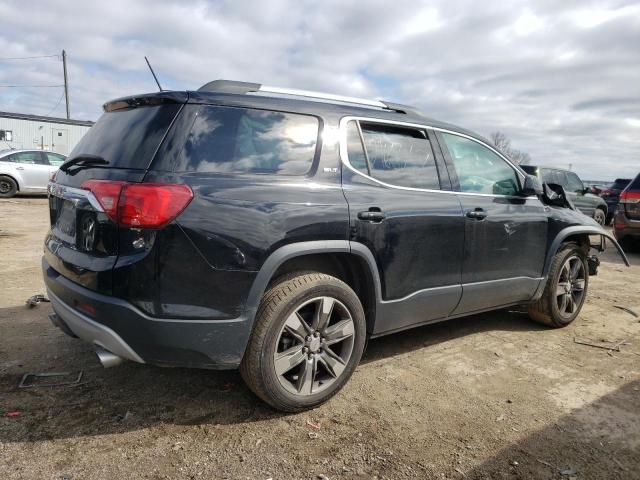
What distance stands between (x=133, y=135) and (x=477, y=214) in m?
2.46

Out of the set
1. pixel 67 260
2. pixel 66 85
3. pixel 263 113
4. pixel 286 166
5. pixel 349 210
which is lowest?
pixel 67 260

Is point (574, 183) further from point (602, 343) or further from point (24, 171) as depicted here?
point (24, 171)

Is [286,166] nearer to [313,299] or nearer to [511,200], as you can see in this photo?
[313,299]

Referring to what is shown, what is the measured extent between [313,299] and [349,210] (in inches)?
22.5

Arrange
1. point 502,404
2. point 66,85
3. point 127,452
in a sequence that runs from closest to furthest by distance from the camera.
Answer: point 127,452 → point 502,404 → point 66,85

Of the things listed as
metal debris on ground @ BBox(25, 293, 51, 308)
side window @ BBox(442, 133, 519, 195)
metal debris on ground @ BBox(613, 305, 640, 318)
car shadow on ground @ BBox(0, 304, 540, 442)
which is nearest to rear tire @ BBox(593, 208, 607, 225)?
metal debris on ground @ BBox(613, 305, 640, 318)

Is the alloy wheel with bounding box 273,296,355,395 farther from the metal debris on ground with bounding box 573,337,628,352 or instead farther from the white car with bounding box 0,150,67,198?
the white car with bounding box 0,150,67,198

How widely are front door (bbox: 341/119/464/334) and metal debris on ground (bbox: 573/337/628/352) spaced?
1.55 meters

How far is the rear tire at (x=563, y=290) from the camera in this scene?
452 centimetres

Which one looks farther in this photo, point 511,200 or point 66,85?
point 66,85

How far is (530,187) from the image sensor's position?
4156 millimetres

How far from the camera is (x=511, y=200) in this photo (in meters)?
4.11

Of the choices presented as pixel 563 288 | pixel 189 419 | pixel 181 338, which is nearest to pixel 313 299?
pixel 181 338

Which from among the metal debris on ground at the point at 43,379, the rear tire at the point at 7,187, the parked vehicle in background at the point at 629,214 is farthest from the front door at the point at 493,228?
the rear tire at the point at 7,187
